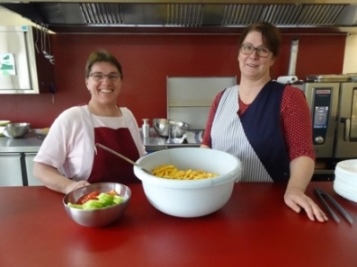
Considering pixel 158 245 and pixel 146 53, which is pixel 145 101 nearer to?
pixel 146 53

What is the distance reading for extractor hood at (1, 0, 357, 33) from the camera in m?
2.33

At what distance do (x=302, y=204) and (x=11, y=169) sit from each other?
7.46 feet

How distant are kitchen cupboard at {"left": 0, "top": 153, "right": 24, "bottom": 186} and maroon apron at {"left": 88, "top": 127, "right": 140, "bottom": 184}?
56.0 inches

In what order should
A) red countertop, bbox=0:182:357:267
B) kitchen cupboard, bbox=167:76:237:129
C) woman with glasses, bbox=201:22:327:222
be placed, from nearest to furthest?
1. red countertop, bbox=0:182:357:267
2. woman with glasses, bbox=201:22:327:222
3. kitchen cupboard, bbox=167:76:237:129

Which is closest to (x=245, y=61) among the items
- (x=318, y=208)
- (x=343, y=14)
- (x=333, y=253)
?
(x=318, y=208)

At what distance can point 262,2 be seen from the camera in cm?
179

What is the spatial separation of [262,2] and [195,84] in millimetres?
1141

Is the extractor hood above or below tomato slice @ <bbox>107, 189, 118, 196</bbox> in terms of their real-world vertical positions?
above

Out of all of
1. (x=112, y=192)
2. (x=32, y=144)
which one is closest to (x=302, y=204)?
(x=112, y=192)

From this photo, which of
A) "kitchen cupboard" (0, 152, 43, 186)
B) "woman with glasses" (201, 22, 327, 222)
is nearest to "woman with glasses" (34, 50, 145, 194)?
"woman with glasses" (201, 22, 327, 222)

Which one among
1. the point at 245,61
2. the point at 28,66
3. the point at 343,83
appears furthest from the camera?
the point at 28,66

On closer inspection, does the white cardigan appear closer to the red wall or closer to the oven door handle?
the red wall

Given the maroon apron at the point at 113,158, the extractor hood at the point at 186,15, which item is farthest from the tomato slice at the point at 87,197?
the extractor hood at the point at 186,15

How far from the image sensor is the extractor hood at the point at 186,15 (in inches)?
91.7
